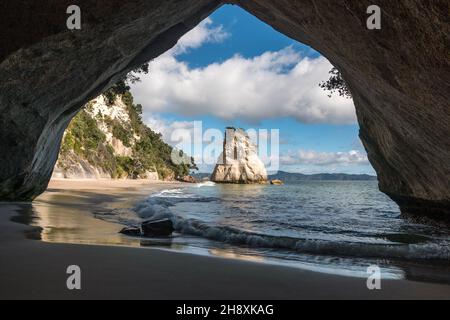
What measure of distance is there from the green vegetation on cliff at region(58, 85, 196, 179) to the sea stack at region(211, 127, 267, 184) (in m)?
10.1

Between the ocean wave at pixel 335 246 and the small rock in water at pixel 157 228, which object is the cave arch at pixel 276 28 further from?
the small rock in water at pixel 157 228

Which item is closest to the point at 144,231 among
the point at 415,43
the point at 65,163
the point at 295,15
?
the point at 295,15

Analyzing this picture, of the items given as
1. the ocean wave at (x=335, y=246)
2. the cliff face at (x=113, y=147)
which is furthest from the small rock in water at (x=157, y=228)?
the cliff face at (x=113, y=147)

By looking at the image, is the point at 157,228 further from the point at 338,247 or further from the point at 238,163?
the point at 238,163

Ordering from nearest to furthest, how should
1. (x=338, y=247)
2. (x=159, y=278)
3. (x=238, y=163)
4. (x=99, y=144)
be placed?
(x=159, y=278) < (x=338, y=247) < (x=99, y=144) < (x=238, y=163)

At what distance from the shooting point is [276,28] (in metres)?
12.2

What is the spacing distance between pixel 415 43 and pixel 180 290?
15.7 ft

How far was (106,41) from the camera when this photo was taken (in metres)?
8.85

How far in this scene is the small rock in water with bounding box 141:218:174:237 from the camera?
9098 mm

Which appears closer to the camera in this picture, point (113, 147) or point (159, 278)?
Result: point (159, 278)

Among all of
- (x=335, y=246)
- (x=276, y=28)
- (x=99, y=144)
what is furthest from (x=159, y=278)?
(x=99, y=144)

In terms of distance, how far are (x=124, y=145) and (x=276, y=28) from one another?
71.2 metres

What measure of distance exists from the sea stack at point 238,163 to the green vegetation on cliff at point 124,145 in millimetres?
10103

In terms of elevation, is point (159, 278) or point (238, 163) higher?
point (238, 163)
